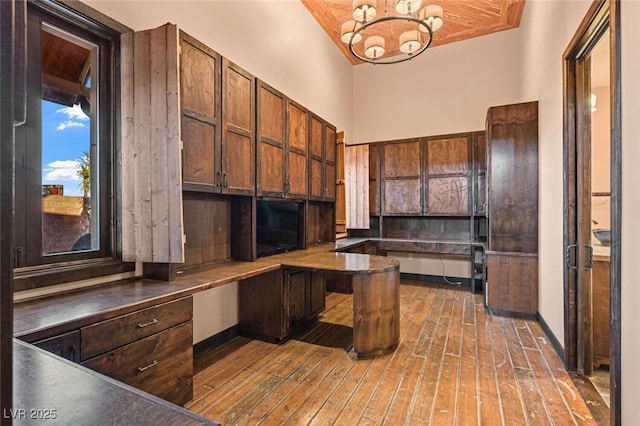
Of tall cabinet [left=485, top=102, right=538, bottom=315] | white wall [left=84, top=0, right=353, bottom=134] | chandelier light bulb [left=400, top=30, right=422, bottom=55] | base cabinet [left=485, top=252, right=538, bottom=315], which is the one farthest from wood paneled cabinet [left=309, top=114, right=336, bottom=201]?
base cabinet [left=485, top=252, right=538, bottom=315]

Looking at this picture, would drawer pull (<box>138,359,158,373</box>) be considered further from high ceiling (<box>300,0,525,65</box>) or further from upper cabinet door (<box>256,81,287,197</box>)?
high ceiling (<box>300,0,525,65</box>)

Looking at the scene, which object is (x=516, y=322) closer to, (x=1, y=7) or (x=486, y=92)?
(x=486, y=92)

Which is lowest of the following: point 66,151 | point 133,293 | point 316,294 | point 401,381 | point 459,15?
point 401,381

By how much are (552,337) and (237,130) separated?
3.57 meters

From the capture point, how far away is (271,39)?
12.9 ft

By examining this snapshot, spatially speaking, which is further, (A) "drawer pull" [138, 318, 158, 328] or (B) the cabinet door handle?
(B) the cabinet door handle

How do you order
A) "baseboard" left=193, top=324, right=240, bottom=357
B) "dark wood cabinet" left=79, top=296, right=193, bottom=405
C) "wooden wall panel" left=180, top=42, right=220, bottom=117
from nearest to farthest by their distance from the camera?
1. "dark wood cabinet" left=79, top=296, right=193, bottom=405
2. "wooden wall panel" left=180, top=42, right=220, bottom=117
3. "baseboard" left=193, top=324, right=240, bottom=357

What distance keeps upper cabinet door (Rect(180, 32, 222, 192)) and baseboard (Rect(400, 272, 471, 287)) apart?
4.40 metres

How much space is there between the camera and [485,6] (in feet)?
15.4

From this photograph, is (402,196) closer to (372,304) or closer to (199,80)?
(372,304)

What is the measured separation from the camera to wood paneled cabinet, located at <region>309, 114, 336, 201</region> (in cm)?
412

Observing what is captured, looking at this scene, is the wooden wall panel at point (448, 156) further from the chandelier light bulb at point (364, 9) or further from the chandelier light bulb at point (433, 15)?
the chandelier light bulb at point (364, 9)

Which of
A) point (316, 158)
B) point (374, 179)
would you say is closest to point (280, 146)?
point (316, 158)

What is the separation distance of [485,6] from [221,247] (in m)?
5.09
